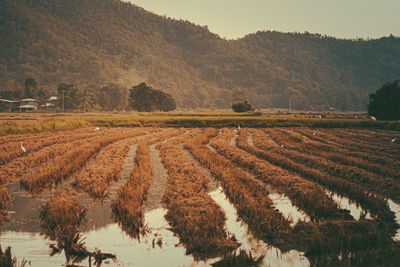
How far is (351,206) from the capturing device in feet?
27.2

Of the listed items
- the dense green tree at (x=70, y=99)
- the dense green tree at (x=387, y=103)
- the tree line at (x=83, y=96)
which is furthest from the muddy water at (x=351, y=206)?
the dense green tree at (x=70, y=99)

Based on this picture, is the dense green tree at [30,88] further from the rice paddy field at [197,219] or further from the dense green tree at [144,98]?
the rice paddy field at [197,219]

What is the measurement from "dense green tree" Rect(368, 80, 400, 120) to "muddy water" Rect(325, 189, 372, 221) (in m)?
54.7

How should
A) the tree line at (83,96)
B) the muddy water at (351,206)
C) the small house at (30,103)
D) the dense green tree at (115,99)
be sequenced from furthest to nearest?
1. the dense green tree at (115,99)
2. the tree line at (83,96)
3. the small house at (30,103)
4. the muddy water at (351,206)

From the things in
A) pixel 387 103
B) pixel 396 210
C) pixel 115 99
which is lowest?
pixel 396 210

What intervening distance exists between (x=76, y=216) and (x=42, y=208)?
5.28 feet

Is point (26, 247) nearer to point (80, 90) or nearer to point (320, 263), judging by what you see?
point (320, 263)

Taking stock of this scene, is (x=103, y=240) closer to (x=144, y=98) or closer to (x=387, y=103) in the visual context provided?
(x=387, y=103)

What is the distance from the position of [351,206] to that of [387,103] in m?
56.1

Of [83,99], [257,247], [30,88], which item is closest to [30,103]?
[30,88]

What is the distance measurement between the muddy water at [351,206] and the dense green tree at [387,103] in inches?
2152

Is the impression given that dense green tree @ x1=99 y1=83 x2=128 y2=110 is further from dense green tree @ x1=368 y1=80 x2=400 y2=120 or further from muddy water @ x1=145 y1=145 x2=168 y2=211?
muddy water @ x1=145 y1=145 x2=168 y2=211

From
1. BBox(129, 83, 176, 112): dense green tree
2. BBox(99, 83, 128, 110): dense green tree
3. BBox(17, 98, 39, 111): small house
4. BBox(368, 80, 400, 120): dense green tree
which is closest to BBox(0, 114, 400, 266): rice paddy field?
BBox(368, 80, 400, 120): dense green tree

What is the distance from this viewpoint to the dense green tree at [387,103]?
53438 mm
